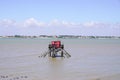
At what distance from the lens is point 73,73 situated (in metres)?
22.8

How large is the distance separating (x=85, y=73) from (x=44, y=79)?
427cm

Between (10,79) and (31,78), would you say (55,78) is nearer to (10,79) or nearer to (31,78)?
(31,78)

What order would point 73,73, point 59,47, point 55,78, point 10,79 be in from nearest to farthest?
1. point 10,79
2. point 55,78
3. point 73,73
4. point 59,47

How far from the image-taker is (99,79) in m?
20.2

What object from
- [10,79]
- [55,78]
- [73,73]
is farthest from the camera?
[73,73]

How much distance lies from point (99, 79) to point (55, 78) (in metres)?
3.02

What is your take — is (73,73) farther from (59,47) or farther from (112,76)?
(59,47)

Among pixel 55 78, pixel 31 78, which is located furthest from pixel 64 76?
pixel 31 78

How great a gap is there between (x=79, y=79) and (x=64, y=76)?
1.50m

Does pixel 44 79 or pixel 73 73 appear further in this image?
pixel 73 73

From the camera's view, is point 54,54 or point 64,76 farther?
point 54,54

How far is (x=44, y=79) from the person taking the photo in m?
19.9

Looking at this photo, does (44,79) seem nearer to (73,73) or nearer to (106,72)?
(73,73)

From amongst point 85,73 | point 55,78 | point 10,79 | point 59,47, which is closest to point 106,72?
point 85,73
